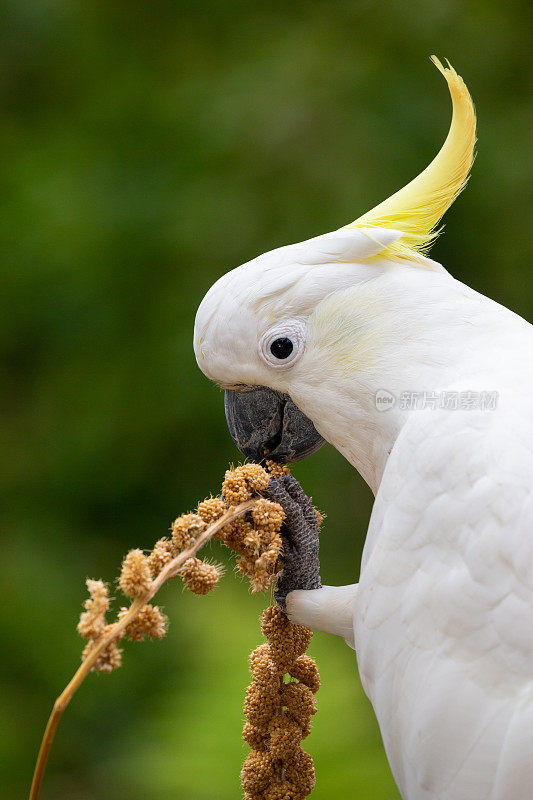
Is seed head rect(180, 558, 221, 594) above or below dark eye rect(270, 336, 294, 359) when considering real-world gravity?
below

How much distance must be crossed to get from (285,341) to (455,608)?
45 cm

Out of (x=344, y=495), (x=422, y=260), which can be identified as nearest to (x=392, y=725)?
(x=422, y=260)

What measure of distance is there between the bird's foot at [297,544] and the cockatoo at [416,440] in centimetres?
1

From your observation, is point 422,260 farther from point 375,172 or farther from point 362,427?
point 375,172

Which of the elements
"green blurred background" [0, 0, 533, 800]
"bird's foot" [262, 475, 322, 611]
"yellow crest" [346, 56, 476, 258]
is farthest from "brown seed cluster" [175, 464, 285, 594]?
"green blurred background" [0, 0, 533, 800]

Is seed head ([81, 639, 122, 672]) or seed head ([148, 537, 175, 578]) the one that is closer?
seed head ([81, 639, 122, 672])

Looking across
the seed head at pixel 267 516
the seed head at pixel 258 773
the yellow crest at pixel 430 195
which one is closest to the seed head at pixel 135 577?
the seed head at pixel 267 516

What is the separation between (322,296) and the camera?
1194 millimetres

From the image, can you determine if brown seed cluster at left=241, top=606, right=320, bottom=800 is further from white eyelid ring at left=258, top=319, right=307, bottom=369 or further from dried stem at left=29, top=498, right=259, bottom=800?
white eyelid ring at left=258, top=319, right=307, bottom=369

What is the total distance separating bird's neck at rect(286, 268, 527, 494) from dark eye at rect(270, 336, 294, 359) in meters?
0.05

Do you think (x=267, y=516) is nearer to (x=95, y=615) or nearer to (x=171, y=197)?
(x=95, y=615)

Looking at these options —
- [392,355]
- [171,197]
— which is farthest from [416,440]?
[171,197]

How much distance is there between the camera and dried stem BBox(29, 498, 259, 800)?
2.61 ft

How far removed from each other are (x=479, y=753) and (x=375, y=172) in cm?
238
